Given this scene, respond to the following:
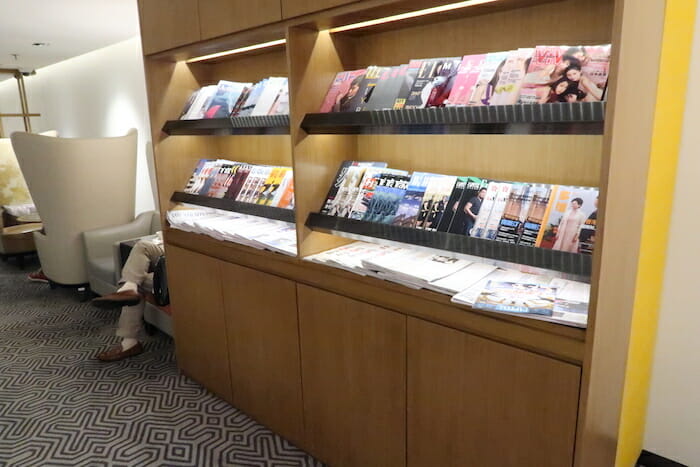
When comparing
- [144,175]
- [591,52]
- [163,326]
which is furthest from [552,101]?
[144,175]

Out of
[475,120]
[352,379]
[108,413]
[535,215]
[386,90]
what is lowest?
[108,413]

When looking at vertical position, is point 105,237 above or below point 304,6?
below

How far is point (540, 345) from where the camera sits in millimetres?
1335

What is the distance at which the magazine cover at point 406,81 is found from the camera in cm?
169

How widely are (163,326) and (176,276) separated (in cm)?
88

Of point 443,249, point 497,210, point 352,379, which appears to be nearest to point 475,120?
point 497,210

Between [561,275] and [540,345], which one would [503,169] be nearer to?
[561,275]

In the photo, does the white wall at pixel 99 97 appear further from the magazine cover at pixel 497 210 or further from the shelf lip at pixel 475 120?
the magazine cover at pixel 497 210

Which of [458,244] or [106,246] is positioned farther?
[106,246]

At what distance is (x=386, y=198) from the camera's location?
182 cm

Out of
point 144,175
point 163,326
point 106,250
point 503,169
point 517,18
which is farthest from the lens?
point 144,175

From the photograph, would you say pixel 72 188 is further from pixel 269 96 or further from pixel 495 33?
pixel 495 33

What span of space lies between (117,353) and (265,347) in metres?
1.48

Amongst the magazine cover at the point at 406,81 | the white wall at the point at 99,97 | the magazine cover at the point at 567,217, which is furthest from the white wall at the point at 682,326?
the white wall at the point at 99,97
